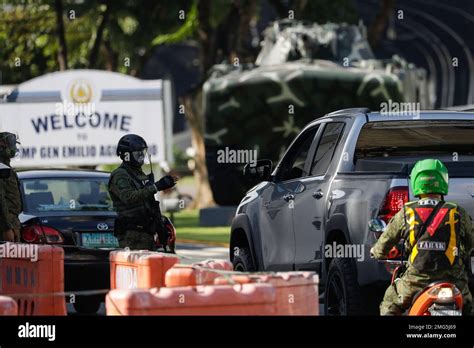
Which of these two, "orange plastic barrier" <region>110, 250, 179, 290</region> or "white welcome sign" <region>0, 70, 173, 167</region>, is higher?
"white welcome sign" <region>0, 70, 173, 167</region>

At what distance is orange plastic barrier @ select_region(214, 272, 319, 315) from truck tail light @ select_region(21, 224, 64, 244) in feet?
19.1

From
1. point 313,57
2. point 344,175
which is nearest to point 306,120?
point 313,57

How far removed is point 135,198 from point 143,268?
2.95 meters

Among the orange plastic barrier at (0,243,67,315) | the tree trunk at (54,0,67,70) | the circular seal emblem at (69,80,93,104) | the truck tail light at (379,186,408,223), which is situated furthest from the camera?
the tree trunk at (54,0,67,70)

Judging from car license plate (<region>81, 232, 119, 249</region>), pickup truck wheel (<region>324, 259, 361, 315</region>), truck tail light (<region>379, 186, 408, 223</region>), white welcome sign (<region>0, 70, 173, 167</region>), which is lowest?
pickup truck wheel (<region>324, 259, 361, 315</region>)

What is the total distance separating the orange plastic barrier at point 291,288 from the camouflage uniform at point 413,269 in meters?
0.54

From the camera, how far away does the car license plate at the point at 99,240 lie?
15.5 metres

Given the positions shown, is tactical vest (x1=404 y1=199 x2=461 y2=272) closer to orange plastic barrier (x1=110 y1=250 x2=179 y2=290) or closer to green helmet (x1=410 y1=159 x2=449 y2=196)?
green helmet (x1=410 y1=159 x2=449 y2=196)

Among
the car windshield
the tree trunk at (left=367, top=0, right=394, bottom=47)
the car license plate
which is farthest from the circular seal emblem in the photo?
the car license plate

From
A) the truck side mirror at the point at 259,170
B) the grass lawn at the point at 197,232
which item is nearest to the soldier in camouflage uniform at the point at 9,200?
the truck side mirror at the point at 259,170

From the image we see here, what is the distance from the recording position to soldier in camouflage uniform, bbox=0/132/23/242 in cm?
1442

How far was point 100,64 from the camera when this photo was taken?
169ft

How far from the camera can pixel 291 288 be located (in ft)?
31.1

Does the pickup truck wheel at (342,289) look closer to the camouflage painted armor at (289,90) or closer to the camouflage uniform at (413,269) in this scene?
the camouflage uniform at (413,269)
